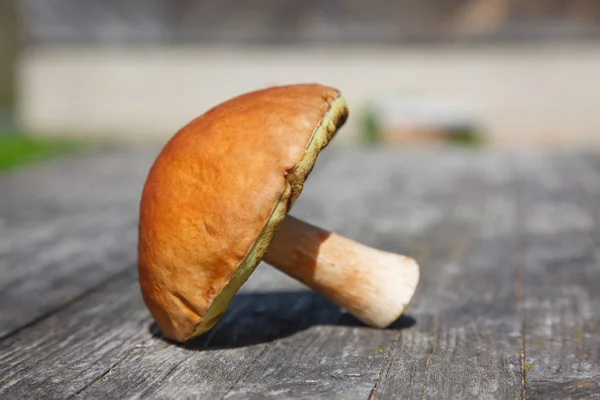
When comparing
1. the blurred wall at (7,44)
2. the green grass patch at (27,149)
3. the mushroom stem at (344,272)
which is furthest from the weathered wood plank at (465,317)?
the blurred wall at (7,44)

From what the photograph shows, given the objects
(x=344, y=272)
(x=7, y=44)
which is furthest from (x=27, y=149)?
(x=7, y=44)

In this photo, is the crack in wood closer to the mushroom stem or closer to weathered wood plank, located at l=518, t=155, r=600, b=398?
the mushroom stem

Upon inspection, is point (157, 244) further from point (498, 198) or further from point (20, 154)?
point (20, 154)

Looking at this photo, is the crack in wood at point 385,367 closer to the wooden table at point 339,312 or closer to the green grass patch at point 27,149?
the wooden table at point 339,312

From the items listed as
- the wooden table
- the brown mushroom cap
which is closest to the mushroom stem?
the wooden table

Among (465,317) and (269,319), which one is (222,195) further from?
(465,317)
